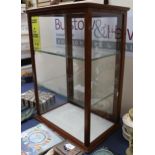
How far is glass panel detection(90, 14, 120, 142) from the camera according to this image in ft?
2.85

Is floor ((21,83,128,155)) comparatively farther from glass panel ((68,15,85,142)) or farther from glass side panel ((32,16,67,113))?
glass side panel ((32,16,67,113))

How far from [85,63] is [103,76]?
27cm

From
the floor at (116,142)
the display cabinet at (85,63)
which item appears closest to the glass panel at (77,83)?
the display cabinet at (85,63)

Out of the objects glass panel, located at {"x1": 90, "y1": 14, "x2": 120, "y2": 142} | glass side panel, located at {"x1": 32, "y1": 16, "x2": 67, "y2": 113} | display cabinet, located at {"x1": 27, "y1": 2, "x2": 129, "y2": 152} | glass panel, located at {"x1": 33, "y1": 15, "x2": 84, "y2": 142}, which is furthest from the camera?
glass side panel, located at {"x1": 32, "y1": 16, "x2": 67, "y2": 113}

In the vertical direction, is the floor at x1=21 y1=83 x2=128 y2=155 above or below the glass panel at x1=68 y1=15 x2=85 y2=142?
below

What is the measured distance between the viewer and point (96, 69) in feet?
2.88

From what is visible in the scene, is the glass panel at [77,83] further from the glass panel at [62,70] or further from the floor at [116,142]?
the floor at [116,142]

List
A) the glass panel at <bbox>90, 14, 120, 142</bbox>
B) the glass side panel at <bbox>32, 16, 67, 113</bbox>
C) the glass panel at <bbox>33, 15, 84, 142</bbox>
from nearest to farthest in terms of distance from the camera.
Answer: the glass panel at <bbox>90, 14, 120, 142</bbox> → the glass panel at <bbox>33, 15, 84, 142</bbox> → the glass side panel at <bbox>32, 16, 67, 113</bbox>

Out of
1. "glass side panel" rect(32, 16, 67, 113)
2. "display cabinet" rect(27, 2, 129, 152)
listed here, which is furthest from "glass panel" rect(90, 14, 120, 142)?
"glass side panel" rect(32, 16, 67, 113)

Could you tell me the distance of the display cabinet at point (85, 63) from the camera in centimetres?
73
